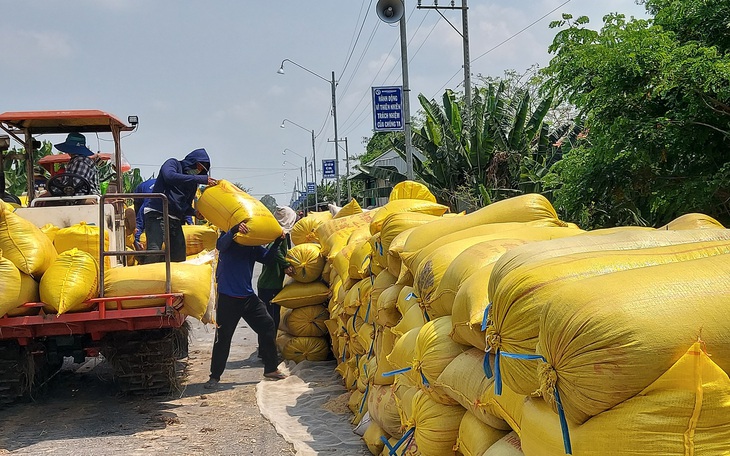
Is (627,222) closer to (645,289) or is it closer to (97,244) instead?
(97,244)

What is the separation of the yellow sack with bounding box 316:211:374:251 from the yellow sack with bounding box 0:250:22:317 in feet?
11.1

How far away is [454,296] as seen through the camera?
335cm

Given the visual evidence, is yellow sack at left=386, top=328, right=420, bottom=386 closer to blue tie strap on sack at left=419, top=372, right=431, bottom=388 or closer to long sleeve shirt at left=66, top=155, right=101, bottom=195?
blue tie strap on sack at left=419, top=372, right=431, bottom=388

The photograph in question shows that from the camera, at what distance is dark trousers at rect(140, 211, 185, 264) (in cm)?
717

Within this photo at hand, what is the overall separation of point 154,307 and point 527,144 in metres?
9.69

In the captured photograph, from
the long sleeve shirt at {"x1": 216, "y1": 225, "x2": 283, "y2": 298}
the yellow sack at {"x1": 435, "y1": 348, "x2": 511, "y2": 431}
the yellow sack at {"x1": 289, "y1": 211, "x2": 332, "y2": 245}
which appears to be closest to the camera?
the yellow sack at {"x1": 435, "y1": 348, "x2": 511, "y2": 431}

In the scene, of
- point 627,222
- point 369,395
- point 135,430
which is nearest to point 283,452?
point 369,395

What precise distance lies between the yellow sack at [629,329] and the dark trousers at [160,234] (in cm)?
581

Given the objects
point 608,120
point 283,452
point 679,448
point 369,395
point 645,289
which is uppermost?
point 608,120

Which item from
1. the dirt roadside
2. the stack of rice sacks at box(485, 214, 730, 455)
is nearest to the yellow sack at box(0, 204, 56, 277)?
the dirt roadside

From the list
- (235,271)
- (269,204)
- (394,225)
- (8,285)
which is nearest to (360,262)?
(394,225)

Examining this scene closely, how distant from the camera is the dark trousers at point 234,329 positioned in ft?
22.9

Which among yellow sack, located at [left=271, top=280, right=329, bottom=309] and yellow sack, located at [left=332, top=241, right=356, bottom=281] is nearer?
yellow sack, located at [left=332, top=241, right=356, bottom=281]

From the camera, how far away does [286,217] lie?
27.7 ft
